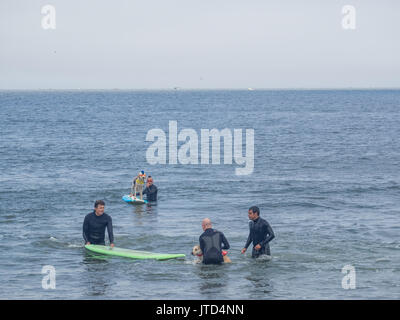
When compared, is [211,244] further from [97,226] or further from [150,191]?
[150,191]

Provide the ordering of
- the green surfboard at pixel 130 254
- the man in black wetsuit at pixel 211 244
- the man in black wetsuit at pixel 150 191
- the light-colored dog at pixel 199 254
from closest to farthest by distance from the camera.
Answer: the man in black wetsuit at pixel 211 244
the light-colored dog at pixel 199 254
the green surfboard at pixel 130 254
the man in black wetsuit at pixel 150 191

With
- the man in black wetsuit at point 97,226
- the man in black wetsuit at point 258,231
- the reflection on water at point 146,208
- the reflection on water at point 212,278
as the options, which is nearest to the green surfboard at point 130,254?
the man in black wetsuit at point 97,226

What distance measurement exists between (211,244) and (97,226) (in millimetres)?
3855

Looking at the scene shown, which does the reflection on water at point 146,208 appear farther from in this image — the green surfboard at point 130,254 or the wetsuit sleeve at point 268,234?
the wetsuit sleeve at point 268,234

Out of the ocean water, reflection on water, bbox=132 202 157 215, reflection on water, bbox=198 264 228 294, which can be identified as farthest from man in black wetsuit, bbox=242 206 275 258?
reflection on water, bbox=132 202 157 215

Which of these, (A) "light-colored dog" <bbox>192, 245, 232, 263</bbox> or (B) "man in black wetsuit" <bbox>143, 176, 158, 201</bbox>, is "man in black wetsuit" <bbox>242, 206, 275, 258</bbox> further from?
(B) "man in black wetsuit" <bbox>143, 176, 158, 201</bbox>

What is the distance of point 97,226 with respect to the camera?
19250 mm

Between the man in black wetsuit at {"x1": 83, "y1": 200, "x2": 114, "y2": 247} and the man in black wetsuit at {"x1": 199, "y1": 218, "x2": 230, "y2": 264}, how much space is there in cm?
296

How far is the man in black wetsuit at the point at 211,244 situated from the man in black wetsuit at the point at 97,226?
2.96m

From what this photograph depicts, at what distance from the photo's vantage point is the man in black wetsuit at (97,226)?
739 inches

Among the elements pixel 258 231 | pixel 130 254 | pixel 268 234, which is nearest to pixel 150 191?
pixel 130 254

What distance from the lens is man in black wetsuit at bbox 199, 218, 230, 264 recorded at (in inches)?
698

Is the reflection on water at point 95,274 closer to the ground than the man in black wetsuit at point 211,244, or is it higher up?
closer to the ground

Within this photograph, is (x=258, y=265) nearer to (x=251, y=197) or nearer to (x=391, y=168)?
(x=251, y=197)
